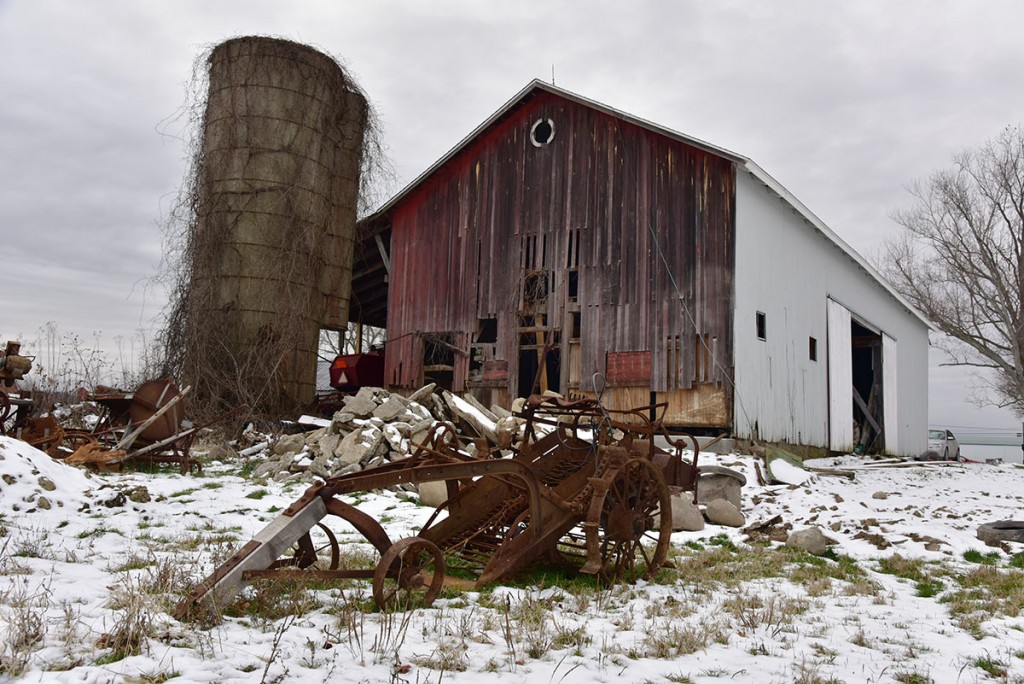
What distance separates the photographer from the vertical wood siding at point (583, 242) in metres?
14.2

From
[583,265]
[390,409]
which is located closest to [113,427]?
[390,409]

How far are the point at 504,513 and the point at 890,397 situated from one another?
20331mm

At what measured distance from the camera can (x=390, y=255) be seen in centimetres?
1900

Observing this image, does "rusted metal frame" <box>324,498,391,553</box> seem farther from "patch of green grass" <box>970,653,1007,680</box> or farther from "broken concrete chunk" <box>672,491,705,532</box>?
"broken concrete chunk" <box>672,491,705,532</box>

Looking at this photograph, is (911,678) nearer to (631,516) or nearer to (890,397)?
(631,516)

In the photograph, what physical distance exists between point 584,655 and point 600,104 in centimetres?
1312

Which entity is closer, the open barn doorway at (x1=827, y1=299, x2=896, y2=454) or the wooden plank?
the wooden plank

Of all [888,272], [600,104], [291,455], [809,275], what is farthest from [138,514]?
[888,272]

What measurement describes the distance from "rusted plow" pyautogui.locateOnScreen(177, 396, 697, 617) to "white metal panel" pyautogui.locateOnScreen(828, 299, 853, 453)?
12.9 meters

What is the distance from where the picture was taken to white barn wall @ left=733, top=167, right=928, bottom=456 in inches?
557

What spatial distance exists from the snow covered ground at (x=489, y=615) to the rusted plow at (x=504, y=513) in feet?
0.70

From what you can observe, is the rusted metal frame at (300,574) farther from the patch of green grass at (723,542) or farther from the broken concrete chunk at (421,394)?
the broken concrete chunk at (421,394)

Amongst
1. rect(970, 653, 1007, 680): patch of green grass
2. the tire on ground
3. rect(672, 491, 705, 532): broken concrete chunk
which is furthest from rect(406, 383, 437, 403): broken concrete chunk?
rect(970, 653, 1007, 680): patch of green grass

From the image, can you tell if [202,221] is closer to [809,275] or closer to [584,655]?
[809,275]
